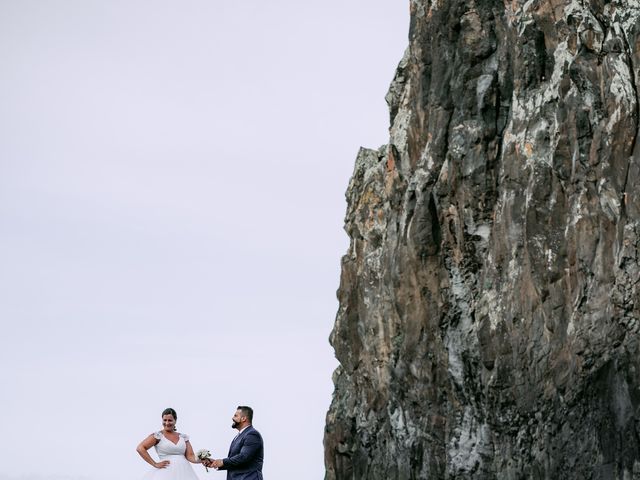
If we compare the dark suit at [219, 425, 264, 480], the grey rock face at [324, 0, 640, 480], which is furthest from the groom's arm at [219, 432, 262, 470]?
the grey rock face at [324, 0, 640, 480]

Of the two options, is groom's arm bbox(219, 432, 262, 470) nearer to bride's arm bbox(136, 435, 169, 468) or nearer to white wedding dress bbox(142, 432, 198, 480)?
white wedding dress bbox(142, 432, 198, 480)

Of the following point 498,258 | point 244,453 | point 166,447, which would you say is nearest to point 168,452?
point 166,447

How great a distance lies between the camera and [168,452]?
2314 centimetres

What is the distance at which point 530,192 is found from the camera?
3722cm

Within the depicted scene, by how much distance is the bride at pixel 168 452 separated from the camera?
22.9 meters

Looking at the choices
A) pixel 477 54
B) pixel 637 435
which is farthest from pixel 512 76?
pixel 637 435

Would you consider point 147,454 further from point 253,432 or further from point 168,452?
point 253,432

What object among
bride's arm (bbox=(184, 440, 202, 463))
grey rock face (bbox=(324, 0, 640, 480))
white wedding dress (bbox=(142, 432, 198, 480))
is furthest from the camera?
grey rock face (bbox=(324, 0, 640, 480))

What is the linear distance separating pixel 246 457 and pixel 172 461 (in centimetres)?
145

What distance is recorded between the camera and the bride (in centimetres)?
2294

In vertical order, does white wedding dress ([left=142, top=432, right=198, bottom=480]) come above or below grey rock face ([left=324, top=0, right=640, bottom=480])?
below

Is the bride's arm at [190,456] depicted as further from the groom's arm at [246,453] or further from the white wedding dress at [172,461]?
the groom's arm at [246,453]

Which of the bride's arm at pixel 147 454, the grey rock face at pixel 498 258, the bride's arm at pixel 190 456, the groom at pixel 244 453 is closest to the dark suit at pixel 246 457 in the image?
the groom at pixel 244 453

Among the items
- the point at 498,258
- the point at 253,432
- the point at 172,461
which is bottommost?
the point at 172,461
